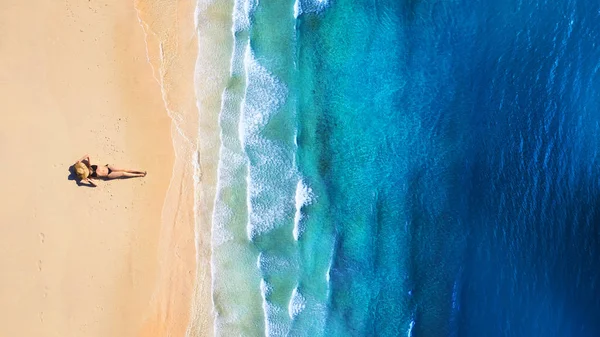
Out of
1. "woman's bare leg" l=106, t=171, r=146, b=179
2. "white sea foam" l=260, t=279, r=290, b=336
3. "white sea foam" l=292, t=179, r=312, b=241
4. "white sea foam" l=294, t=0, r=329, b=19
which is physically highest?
"white sea foam" l=294, t=0, r=329, b=19

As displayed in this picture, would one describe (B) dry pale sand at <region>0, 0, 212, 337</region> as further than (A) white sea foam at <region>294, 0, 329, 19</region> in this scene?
No

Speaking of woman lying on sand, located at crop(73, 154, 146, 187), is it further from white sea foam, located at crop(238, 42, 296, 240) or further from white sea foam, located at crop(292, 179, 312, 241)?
white sea foam, located at crop(292, 179, 312, 241)

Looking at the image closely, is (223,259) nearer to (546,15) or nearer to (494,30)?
(494,30)

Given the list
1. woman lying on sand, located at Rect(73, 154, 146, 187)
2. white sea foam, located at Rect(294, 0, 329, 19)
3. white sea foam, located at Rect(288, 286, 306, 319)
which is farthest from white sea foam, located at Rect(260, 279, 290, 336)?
white sea foam, located at Rect(294, 0, 329, 19)

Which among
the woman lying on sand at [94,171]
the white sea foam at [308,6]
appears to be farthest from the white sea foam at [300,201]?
the white sea foam at [308,6]

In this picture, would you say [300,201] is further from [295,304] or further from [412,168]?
[412,168]

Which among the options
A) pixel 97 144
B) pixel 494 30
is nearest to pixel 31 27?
pixel 97 144

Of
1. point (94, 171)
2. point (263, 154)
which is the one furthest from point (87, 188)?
point (263, 154)
